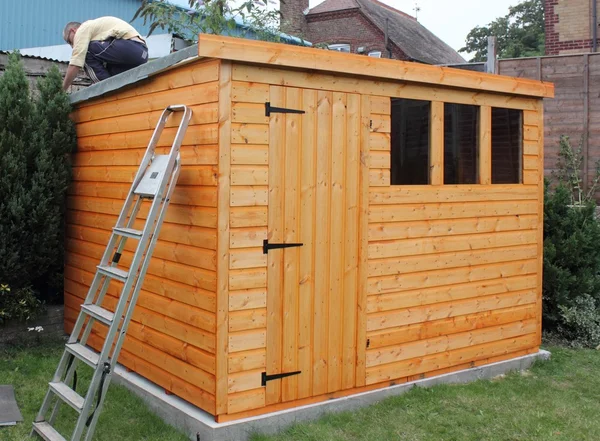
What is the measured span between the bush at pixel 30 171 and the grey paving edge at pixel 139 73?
291 mm

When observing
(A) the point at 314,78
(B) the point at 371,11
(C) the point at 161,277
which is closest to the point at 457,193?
(A) the point at 314,78

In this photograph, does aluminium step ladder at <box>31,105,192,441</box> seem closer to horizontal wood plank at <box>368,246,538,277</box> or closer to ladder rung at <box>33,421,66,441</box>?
ladder rung at <box>33,421,66,441</box>

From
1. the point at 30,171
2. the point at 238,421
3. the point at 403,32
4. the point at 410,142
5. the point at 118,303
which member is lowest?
the point at 238,421

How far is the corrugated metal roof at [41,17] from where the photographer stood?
15.0 meters

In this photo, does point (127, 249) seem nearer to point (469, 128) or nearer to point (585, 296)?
point (469, 128)

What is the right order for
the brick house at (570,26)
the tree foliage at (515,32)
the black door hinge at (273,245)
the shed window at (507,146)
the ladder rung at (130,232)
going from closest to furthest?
the ladder rung at (130,232) < the black door hinge at (273,245) < the shed window at (507,146) < the brick house at (570,26) < the tree foliage at (515,32)

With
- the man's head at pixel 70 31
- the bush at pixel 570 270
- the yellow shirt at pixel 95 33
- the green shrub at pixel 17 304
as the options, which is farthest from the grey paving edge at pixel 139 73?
the bush at pixel 570 270

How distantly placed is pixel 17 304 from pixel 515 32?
46.1 metres

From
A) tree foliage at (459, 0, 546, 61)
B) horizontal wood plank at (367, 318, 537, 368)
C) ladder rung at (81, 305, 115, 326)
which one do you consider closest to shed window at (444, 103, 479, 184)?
horizontal wood plank at (367, 318, 537, 368)

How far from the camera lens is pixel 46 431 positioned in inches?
185

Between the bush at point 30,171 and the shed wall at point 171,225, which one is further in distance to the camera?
the bush at point 30,171

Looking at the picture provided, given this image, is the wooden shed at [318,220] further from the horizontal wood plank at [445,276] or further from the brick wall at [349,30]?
the brick wall at [349,30]

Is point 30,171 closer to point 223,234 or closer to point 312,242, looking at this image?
point 223,234

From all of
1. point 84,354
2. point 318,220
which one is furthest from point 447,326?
point 84,354
